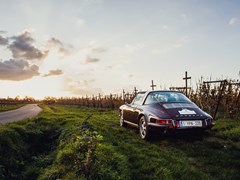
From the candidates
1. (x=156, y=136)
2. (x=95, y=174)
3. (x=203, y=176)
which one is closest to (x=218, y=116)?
(x=156, y=136)

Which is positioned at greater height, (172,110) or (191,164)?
(172,110)

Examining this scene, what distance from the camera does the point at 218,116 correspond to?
1408cm

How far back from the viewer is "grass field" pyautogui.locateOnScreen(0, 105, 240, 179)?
526 centimetres

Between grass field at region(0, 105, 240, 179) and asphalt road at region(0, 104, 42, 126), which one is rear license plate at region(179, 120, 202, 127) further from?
asphalt road at region(0, 104, 42, 126)

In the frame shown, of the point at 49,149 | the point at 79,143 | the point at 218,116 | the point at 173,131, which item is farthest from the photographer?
the point at 218,116

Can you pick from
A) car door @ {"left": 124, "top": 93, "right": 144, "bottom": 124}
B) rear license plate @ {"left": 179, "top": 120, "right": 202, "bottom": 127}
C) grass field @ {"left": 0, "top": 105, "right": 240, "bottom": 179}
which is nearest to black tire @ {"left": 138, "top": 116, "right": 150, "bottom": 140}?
grass field @ {"left": 0, "top": 105, "right": 240, "bottom": 179}

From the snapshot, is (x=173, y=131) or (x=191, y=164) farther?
(x=173, y=131)

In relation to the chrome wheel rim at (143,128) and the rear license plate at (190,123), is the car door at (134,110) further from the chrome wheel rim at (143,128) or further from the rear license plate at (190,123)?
the rear license plate at (190,123)

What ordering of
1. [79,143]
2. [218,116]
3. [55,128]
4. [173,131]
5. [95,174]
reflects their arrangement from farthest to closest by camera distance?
[218,116] < [55,128] < [173,131] < [79,143] < [95,174]

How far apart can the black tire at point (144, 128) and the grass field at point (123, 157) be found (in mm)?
250

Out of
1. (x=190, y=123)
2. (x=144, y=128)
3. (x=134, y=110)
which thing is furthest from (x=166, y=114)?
(x=134, y=110)

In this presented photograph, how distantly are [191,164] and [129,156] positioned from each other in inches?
59.4

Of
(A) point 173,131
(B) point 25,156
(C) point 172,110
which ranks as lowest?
(B) point 25,156

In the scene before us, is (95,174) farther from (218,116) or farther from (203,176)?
(218,116)
